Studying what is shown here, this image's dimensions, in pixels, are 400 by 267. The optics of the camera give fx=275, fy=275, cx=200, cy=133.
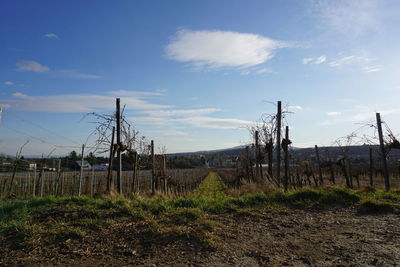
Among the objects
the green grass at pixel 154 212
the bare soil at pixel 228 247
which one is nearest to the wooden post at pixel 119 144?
the green grass at pixel 154 212

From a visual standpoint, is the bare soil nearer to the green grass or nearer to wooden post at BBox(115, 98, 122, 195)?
the green grass

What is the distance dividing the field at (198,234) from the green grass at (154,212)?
19mm

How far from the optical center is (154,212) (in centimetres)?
590

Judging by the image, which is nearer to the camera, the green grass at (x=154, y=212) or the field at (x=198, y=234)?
the field at (x=198, y=234)

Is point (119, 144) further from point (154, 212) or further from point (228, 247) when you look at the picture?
point (228, 247)

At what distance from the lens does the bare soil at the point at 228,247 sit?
11.8ft

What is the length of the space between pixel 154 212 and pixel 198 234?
175 centimetres

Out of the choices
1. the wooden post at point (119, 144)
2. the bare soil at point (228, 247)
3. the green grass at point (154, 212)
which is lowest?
the bare soil at point (228, 247)

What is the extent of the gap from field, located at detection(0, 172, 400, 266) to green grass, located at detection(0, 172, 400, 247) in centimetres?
2

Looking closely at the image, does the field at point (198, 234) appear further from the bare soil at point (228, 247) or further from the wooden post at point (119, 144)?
the wooden post at point (119, 144)

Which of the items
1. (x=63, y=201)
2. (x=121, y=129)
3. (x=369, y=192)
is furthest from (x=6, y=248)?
(x=369, y=192)

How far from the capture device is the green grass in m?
4.50

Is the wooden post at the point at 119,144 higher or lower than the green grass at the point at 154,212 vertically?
higher

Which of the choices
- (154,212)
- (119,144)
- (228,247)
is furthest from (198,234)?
(119,144)
